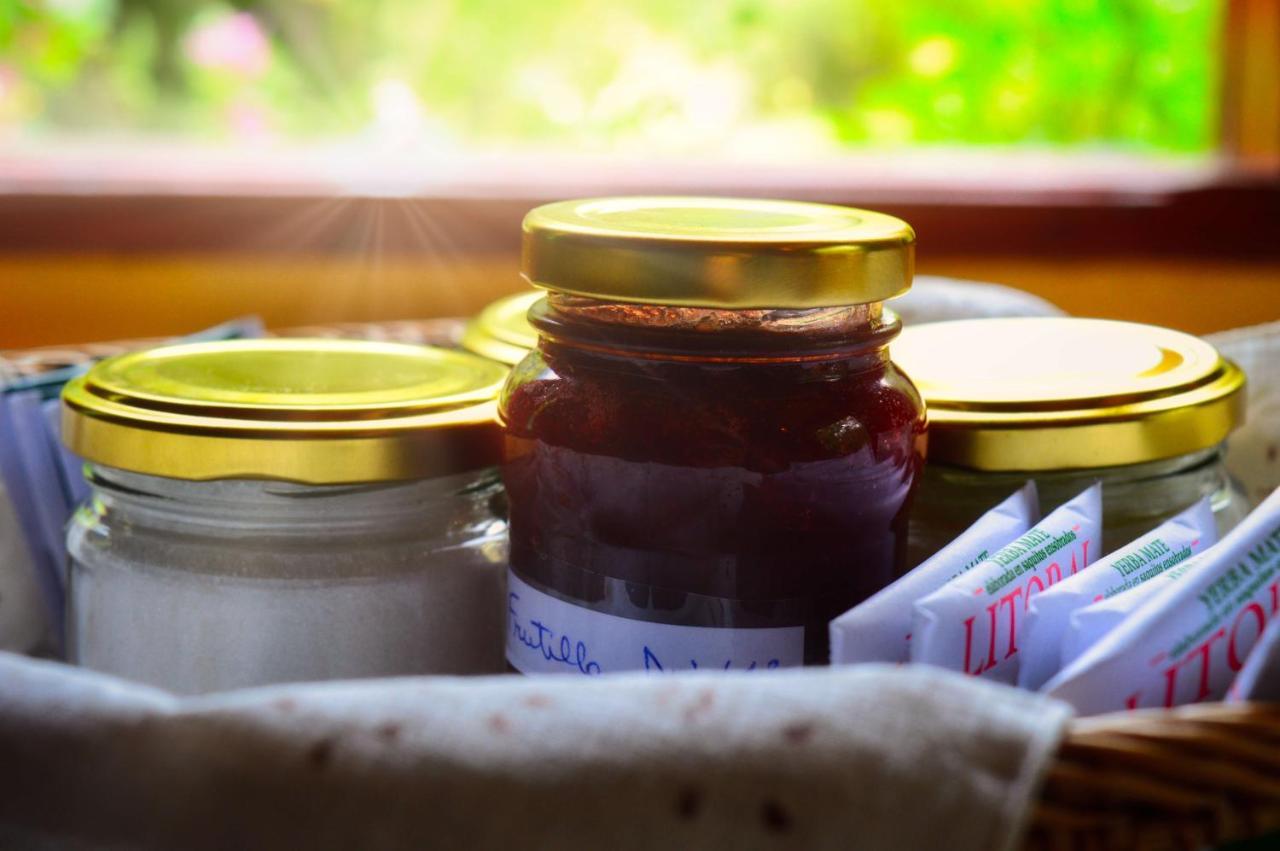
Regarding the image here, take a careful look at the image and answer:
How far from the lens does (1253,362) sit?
634 millimetres

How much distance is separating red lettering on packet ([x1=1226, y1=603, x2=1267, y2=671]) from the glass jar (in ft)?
0.38

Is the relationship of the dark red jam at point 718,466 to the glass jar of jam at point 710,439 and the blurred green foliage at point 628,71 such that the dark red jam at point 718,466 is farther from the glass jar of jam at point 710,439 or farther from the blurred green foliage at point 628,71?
the blurred green foliage at point 628,71

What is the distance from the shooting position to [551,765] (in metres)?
0.29

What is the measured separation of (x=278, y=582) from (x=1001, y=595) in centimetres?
24

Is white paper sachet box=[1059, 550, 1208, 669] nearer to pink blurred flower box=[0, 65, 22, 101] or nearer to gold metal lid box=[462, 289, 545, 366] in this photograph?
gold metal lid box=[462, 289, 545, 366]

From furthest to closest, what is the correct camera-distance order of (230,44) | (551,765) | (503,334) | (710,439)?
(230,44), (503,334), (710,439), (551,765)

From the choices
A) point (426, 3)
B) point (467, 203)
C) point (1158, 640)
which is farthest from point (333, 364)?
point (426, 3)

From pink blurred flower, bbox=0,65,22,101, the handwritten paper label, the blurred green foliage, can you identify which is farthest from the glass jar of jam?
pink blurred flower, bbox=0,65,22,101

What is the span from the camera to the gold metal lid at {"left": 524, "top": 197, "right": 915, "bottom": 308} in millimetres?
383

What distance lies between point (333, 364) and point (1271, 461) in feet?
1.40

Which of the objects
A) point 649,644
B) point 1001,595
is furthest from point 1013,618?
point 649,644

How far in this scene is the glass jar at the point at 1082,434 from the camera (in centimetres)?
47

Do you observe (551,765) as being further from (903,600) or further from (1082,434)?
(1082,434)

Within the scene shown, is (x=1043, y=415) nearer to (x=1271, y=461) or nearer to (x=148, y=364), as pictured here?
(x=1271, y=461)
